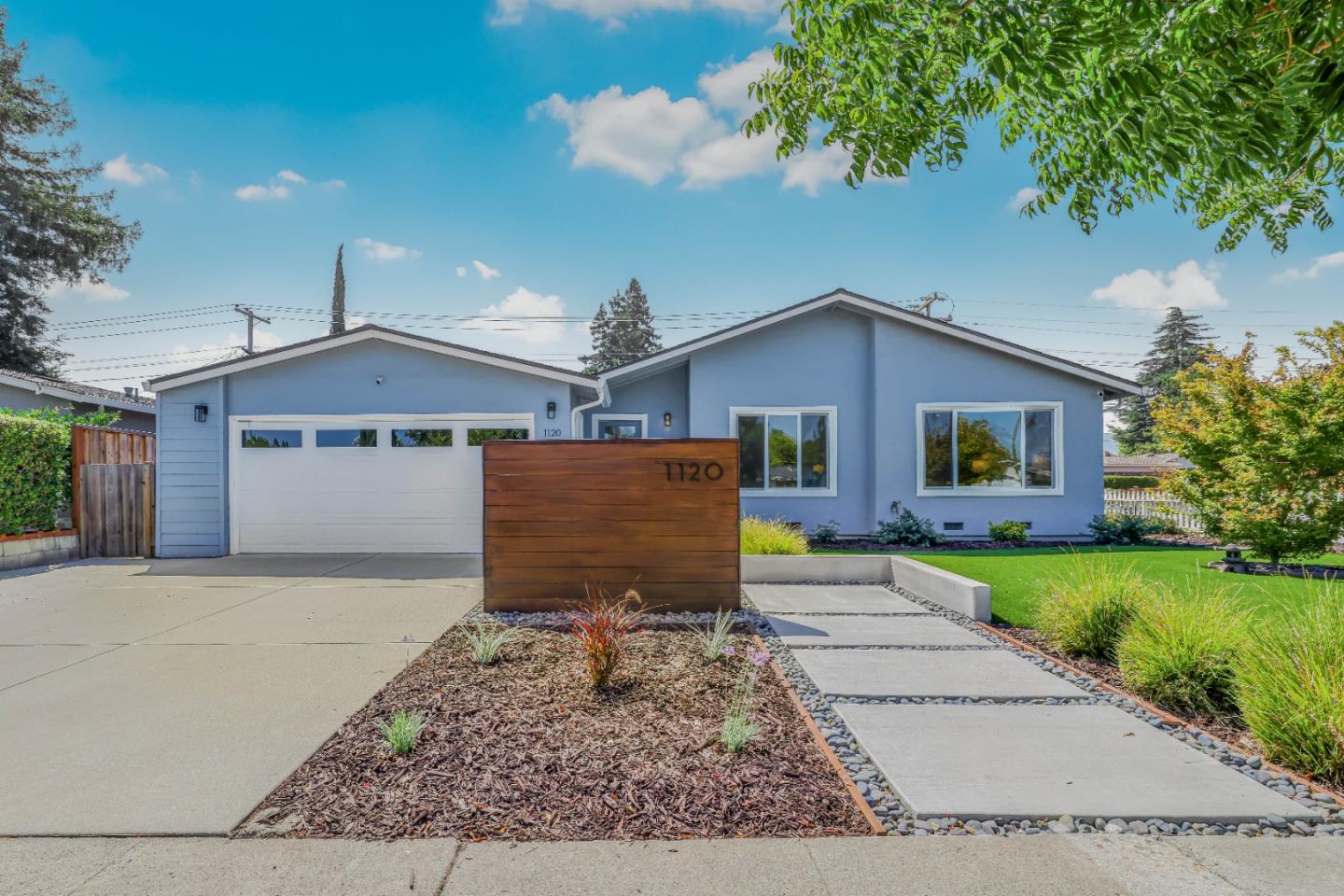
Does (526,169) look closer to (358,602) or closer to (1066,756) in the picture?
(358,602)

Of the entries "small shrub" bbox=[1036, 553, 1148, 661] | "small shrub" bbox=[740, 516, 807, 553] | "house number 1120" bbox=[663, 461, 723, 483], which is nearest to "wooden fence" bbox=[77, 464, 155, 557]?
"house number 1120" bbox=[663, 461, 723, 483]

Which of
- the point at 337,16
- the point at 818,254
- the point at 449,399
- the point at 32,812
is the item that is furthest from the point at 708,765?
the point at 818,254

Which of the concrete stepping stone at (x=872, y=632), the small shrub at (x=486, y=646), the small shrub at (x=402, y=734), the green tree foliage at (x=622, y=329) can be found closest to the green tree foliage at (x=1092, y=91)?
the concrete stepping stone at (x=872, y=632)

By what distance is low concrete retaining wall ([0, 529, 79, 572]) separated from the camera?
923 cm

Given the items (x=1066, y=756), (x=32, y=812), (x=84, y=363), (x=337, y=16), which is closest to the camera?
(x=32, y=812)

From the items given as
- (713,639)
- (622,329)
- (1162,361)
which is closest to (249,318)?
(622,329)

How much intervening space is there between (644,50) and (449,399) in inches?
238

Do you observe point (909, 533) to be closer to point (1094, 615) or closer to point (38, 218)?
point (1094, 615)

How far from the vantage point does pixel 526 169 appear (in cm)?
1264

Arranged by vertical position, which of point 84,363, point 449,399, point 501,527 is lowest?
point 501,527

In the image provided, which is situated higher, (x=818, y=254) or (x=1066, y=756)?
(x=818, y=254)

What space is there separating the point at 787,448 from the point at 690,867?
990cm

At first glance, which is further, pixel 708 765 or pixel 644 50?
pixel 644 50

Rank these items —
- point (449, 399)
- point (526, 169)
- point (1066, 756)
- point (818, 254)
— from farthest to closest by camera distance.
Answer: point (818, 254)
point (526, 169)
point (449, 399)
point (1066, 756)
